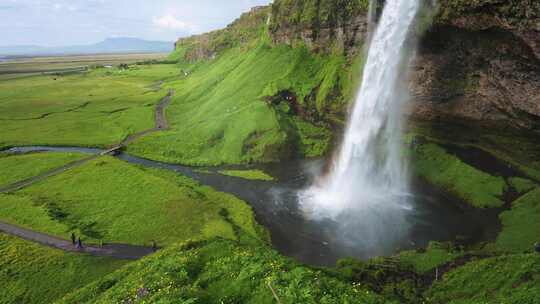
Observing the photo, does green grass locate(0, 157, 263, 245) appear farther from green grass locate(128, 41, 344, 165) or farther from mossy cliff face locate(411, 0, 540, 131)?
mossy cliff face locate(411, 0, 540, 131)

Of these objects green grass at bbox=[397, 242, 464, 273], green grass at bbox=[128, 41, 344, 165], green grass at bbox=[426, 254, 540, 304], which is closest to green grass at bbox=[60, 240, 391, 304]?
green grass at bbox=[426, 254, 540, 304]

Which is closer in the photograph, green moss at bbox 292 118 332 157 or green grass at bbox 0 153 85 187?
green grass at bbox 0 153 85 187

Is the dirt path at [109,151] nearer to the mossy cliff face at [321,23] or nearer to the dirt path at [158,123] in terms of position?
the dirt path at [158,123]

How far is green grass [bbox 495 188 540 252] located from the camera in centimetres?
2547

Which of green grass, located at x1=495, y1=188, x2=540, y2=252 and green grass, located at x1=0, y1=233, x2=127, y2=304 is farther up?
green grass, located at x1=495, y1=188, x2=540, y2=252

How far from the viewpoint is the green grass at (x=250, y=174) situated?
43719 mm

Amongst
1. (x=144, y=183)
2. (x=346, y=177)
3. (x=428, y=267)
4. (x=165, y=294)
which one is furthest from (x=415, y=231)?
(x=144, y=183)

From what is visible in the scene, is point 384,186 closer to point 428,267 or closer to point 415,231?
point 415,231

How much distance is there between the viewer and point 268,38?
81.0m

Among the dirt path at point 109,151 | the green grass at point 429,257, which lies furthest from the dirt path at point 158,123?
the green grass at point 429,257

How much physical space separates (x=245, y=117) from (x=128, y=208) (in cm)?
2639

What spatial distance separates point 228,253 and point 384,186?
25.8 m

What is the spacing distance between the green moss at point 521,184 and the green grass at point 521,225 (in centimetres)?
90

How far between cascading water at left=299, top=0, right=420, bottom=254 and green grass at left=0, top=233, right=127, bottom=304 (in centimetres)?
1932
